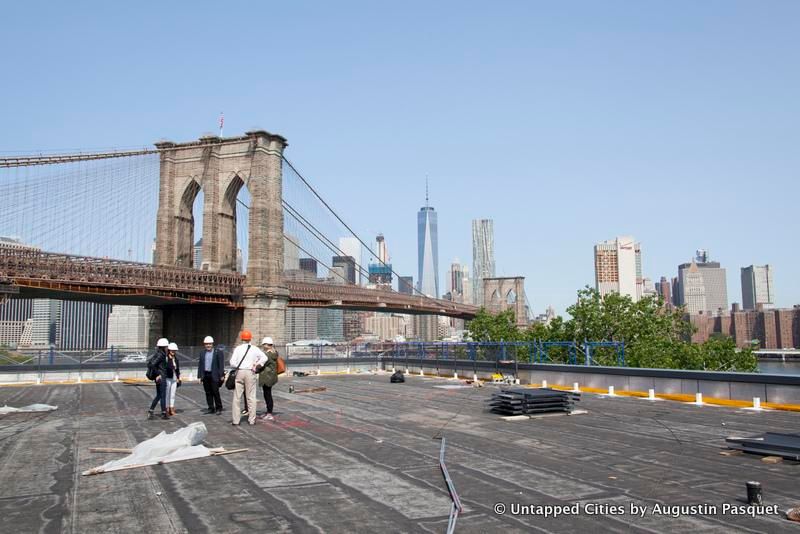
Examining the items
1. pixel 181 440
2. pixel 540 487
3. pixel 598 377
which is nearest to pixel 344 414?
pixel 181 440

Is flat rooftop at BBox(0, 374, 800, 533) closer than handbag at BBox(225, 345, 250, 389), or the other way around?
flat rooftop at BBox(0, 374, 800, 533)

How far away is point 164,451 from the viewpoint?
10.6 meters

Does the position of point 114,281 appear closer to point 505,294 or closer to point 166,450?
point 166,450

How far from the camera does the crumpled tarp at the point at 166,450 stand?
32.9 ft

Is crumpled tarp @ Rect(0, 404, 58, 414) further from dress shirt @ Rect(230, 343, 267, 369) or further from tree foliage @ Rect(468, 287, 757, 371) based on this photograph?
tree foliage @ Rect(468, 287, 757, 371)

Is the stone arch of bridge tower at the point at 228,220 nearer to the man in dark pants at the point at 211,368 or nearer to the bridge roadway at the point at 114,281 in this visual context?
the bridge roadway at the point at 114,281

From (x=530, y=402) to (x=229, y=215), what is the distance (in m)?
60.2

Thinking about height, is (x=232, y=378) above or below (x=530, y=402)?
above

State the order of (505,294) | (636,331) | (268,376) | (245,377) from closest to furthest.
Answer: (245,377) < (268,376) < (636,331) < (505,294)

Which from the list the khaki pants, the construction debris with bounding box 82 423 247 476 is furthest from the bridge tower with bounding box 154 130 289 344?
the construction debris with bounding box 82 423 247 476

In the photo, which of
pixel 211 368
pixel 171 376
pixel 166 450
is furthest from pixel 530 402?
pixel 171 376

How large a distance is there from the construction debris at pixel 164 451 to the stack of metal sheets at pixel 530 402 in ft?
23.9

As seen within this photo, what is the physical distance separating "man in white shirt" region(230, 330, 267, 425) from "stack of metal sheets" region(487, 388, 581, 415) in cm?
606

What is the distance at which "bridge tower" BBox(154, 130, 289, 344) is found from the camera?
61.7 meters
